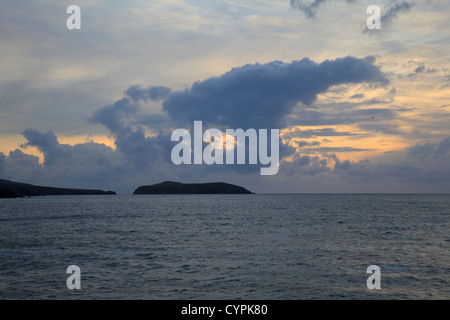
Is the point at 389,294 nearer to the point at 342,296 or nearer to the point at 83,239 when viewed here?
the point at 342,296

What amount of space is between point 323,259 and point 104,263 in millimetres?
23767

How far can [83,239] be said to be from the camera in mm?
58406

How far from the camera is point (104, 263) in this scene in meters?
38.9
